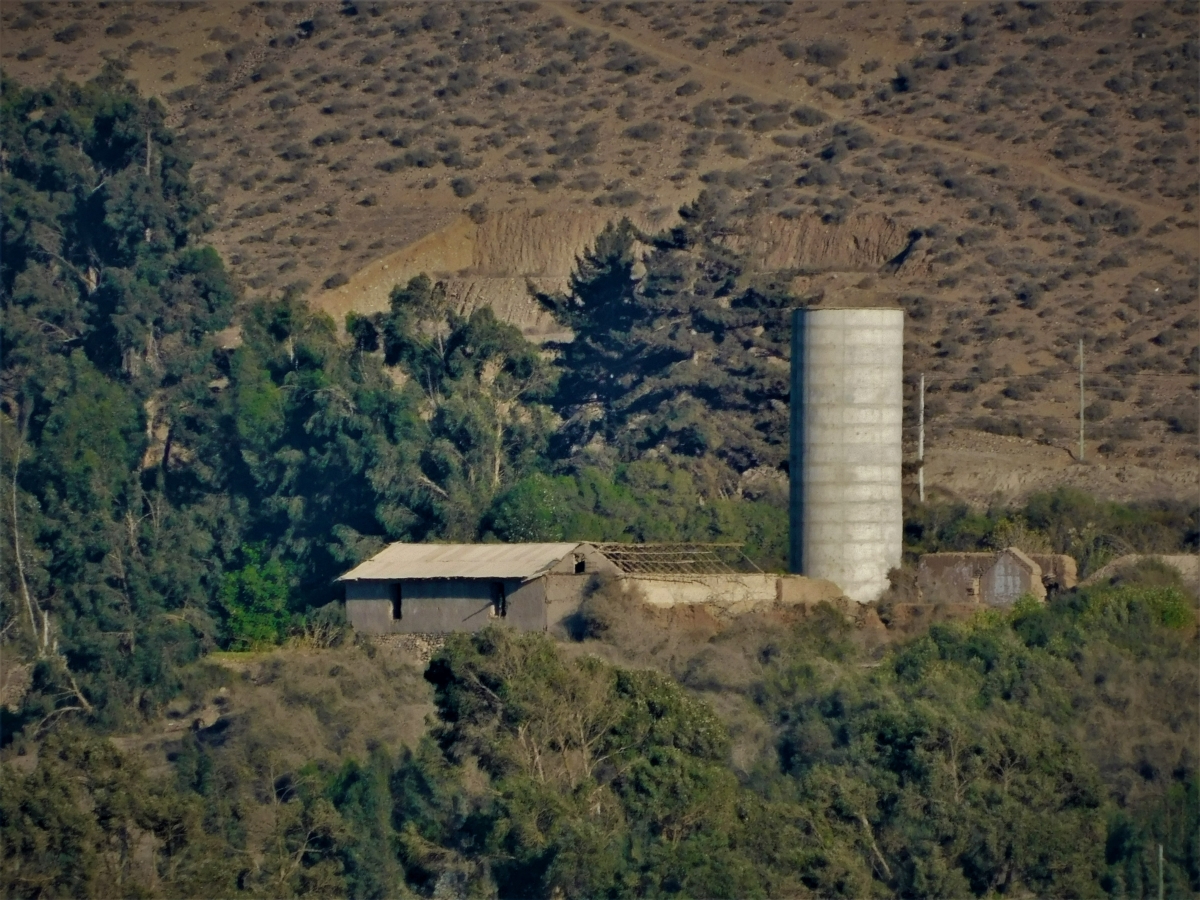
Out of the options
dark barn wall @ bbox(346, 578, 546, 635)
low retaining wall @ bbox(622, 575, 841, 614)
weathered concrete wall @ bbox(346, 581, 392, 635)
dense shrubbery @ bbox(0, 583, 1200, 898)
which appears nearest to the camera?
dense shrubbery @ bbox(0, 583, 1200, 898)

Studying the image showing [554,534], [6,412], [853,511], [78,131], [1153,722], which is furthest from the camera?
[78,131]

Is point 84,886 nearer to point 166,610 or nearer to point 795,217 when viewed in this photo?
point 166,610

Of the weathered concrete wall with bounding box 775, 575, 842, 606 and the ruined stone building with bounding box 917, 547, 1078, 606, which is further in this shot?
the ruined stone building with bounding box 917, 547, 1078, 606

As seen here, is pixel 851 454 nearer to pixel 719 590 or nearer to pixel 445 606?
pixel 719 590

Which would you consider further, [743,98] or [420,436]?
[743,98]

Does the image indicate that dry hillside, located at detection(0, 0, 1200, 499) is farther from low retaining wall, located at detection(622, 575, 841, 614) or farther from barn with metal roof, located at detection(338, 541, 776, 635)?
barn with metal roof, located at detection(338, 541, 776, 635)

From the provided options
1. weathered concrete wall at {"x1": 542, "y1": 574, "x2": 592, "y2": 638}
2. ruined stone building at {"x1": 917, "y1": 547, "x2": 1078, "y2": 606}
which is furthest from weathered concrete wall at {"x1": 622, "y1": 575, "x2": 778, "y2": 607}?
ruined stone building at {"x1": 917, "y1": 547, "x2": 1078, "y2": 606}

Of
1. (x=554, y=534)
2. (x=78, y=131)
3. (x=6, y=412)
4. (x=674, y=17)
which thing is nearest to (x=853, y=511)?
(x=554, y=534)
